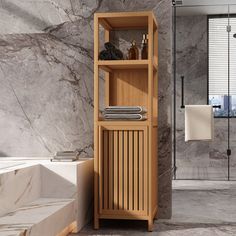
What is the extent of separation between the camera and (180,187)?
5.14 m

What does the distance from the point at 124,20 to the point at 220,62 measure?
265 centimetres

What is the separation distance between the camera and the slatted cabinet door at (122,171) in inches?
128

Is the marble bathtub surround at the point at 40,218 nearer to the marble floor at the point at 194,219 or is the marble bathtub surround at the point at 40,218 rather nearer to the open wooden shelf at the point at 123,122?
the marble floor at the point at 194,219

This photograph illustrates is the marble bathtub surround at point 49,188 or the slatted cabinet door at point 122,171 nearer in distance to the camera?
the marble bathtub surround at point 49,188

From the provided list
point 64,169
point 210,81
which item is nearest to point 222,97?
point 210,81

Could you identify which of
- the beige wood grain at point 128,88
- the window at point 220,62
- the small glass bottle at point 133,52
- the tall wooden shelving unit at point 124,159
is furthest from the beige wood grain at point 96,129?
the window at point 220,62

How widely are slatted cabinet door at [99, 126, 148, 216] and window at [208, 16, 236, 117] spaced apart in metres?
2.71

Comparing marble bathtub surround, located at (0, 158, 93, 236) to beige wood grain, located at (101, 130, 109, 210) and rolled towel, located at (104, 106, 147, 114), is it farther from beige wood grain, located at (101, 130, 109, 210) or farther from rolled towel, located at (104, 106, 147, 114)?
rolled towel, located at (104, 106, 147, 114)

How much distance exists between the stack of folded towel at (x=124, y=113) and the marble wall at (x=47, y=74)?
0.44 m

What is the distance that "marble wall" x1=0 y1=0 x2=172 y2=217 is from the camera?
12.1 feet

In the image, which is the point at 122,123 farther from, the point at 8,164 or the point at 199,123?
the point at 199,123

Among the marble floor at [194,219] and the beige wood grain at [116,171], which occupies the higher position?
the beige wood grain at [116,171]

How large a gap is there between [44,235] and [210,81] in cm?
368

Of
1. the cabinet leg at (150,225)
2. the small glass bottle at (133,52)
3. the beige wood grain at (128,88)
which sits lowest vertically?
the cabinet leg at (150,225)
